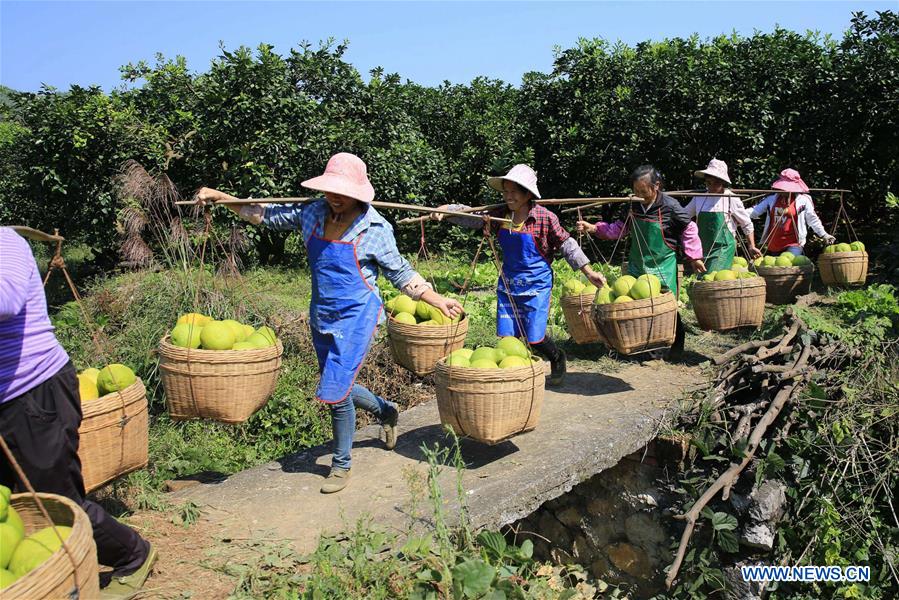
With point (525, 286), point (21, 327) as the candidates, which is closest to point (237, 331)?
point (21, 327)

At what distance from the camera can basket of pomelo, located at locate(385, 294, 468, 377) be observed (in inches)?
201

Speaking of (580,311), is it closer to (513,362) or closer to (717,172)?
(717,172)

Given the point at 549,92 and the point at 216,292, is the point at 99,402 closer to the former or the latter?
the point at 216,292

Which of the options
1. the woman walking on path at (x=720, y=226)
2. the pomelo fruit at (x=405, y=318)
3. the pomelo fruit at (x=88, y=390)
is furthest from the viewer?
the woman walking on path at (x=720, y=226)

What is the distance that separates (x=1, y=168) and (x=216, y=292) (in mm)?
11754

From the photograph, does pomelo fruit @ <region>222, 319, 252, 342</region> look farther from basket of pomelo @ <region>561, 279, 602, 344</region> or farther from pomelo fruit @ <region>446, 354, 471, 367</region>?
basket of pomelo @ <region>561, 279, 602, 344</region>

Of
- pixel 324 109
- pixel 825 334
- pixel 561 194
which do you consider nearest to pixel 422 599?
pixel 825 334

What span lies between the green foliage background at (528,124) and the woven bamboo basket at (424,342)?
5499mm

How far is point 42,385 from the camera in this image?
297cm

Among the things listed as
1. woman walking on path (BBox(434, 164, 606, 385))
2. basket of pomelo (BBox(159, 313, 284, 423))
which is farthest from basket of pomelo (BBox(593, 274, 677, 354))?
basket of pomelo (BBox(159, 313, 284, 423))

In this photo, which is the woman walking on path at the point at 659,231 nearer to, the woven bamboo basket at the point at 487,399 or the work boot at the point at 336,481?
the woven bamboo basket at the point at 487,399

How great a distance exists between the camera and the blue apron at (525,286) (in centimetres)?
561

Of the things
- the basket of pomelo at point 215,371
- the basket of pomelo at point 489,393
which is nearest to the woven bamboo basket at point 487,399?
the basket of pomelo at point 489,393

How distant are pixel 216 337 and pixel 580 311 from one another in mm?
3551
